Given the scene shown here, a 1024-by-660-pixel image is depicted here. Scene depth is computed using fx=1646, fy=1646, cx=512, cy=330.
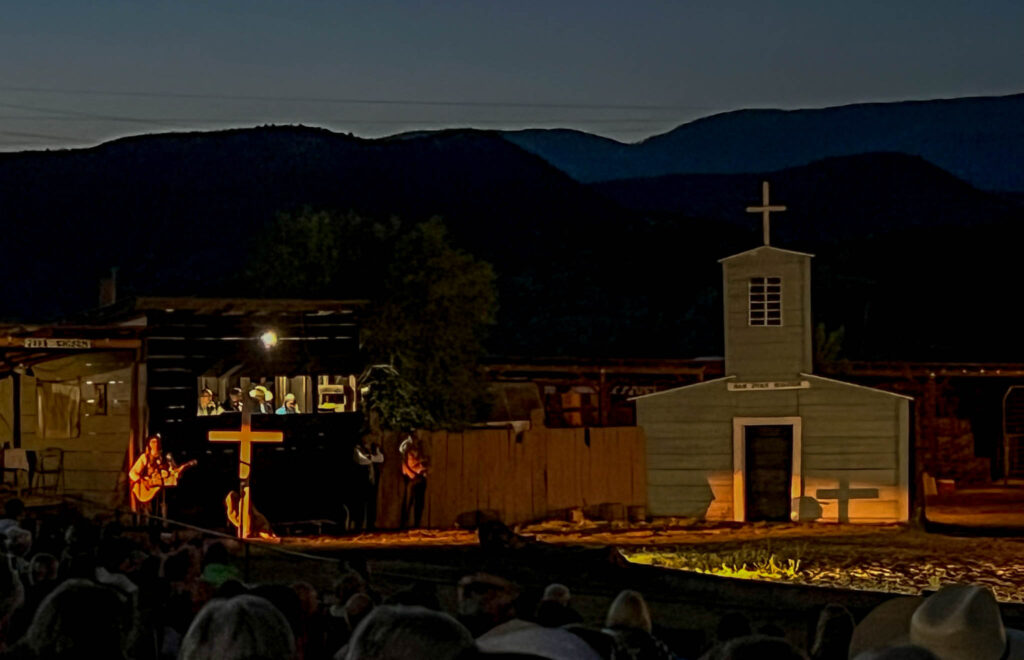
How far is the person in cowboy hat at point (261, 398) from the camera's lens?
25906mm

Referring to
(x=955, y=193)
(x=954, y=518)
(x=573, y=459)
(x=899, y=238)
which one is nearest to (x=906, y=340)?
(x=899, y=238)

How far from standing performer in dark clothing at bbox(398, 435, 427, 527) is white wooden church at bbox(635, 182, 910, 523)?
478 centimetres

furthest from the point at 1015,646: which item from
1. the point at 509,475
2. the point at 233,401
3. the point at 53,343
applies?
the point at 509,475

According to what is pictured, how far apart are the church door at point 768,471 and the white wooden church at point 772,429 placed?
A: 0.02 m

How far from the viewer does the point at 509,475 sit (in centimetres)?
2720

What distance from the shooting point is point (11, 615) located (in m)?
7.46

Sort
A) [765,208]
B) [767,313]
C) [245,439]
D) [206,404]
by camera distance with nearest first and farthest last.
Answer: [245,439] < [206,404] < [765,208] < [767,313]

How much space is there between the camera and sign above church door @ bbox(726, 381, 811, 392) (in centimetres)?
2906

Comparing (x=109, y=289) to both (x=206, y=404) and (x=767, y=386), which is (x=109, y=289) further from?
(x=767, y=386)

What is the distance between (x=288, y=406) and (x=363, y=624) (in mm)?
21534

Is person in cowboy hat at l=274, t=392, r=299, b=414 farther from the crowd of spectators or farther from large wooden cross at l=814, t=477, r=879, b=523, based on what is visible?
the crowd of spectators

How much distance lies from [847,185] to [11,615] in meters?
118

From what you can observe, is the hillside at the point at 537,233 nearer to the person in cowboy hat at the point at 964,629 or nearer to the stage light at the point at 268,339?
the stage light at the point at 268,339

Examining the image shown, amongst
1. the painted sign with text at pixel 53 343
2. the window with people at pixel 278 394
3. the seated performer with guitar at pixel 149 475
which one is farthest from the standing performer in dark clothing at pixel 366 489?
the painted sign with text at pixel 53 343
